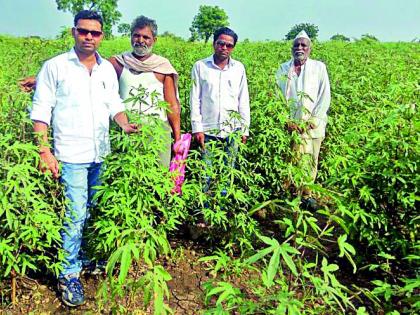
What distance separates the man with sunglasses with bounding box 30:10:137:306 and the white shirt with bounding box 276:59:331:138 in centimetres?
191

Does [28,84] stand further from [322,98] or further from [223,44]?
Answer: [322,98]

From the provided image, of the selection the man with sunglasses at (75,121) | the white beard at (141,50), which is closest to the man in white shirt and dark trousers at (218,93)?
the white beard at (141,50)

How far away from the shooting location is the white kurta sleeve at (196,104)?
368cm

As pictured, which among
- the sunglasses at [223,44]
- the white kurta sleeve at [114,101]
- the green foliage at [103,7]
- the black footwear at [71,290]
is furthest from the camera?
the green foliage at [103,7]

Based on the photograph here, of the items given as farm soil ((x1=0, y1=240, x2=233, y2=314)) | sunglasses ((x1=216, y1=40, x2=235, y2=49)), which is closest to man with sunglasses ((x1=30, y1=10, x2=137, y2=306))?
farm soil ((x1=0, y1=240, x2=233, y2=314))

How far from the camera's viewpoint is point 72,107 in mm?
2725

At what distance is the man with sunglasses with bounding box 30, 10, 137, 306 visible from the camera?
8.78 feet

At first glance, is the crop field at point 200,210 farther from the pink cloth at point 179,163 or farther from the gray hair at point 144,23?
the gray hair at point 144,23

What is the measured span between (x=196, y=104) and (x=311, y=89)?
120cm

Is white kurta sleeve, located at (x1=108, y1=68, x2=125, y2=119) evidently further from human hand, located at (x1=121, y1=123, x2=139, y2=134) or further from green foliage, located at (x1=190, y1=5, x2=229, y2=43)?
green foliage, located at (x1=190, y1=5, x2=229, y2=43)

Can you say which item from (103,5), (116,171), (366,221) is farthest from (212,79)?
(103,5)

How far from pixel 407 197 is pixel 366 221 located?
0.30 m

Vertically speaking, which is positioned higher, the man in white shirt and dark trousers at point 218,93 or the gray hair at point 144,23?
the gray hair at point 144,23

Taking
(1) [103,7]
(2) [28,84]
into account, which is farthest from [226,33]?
(1) [103,7]
